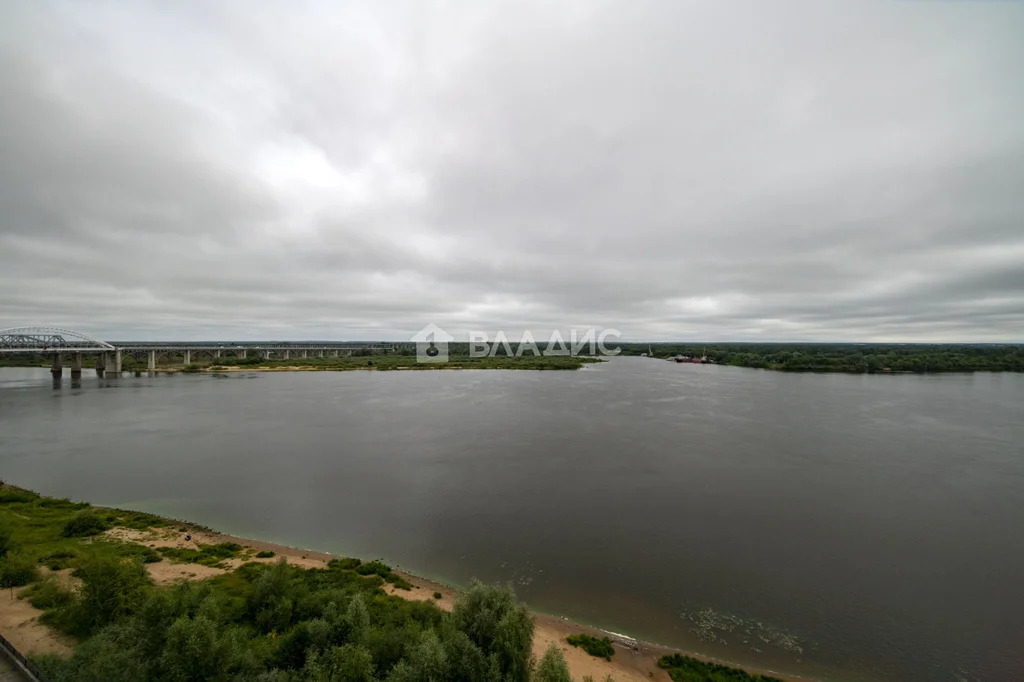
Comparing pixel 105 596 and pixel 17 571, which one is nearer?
pixel 105 596

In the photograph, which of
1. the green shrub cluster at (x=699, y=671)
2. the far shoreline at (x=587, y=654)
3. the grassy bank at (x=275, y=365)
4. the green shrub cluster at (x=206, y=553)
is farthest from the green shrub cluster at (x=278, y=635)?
the grassy bank at (x=275, y=365)

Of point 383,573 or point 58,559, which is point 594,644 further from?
point 58,559

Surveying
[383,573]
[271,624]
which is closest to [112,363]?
[383,573]

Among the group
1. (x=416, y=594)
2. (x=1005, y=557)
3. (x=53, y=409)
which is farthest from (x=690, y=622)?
(x=53, y=409)

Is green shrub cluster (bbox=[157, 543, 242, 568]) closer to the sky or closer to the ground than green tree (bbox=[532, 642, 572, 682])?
closer to the ground

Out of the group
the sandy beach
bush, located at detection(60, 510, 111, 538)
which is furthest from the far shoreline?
bush, located at detection(60, 510, 111, 538)

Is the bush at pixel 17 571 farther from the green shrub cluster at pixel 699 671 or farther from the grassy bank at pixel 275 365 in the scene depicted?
the grassy bank at pixel 275 365

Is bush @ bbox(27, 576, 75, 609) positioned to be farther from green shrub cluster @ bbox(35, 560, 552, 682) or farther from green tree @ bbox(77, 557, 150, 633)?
green tree @ bbox(77, 557, 150, 633)
